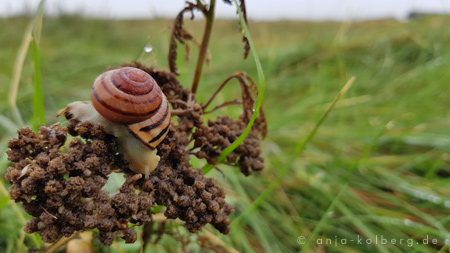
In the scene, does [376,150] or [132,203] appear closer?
[132,203]

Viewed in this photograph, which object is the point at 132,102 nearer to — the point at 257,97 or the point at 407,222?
the point at 257,97

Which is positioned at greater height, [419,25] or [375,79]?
[419,25]

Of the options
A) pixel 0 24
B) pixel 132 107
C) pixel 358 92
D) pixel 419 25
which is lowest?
pixel 0 24

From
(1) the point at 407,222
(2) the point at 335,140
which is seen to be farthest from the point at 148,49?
(2) the point at 335,140

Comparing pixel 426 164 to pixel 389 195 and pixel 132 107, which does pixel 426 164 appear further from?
pixel 132 107

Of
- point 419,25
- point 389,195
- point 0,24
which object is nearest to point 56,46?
point 0,24

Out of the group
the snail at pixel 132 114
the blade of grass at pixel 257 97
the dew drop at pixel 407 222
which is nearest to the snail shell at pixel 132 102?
the snail at pixel 132 114

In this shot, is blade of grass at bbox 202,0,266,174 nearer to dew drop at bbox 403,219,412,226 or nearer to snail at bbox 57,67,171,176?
snail at bbox 57,67,171,176

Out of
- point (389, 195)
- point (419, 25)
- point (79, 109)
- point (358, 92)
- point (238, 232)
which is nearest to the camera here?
point (79, 109)
